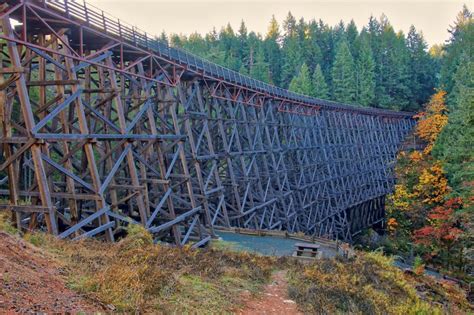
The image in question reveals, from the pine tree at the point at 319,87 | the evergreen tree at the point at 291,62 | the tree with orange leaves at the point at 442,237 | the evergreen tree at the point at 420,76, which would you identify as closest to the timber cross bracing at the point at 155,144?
the tree with orange leaves at the point at 442,237

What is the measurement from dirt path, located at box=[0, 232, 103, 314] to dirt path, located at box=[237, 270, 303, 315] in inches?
105

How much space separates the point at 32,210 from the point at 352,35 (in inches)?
2674

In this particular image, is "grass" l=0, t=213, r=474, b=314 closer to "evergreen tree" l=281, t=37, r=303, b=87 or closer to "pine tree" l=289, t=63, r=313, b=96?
"pine tree" l=289, t=63, r=313, b=96

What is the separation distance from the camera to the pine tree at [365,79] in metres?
52.1

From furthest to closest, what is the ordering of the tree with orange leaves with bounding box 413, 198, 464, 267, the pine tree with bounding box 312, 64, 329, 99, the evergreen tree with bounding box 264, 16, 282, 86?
1. the evergreen tree with bounding box 264, 16, 282, 86
2. the pine tree with bounding box 312, 64, 329, 99
3. the tree with orange leaves with bounding box 413, 198, 464, 267

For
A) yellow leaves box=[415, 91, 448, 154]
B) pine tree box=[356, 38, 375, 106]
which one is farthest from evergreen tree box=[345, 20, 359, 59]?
yellow leaves box=[415, 91, 448, 154]

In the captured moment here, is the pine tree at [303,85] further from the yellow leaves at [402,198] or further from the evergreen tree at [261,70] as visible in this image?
the yellow leaves at [402,198]

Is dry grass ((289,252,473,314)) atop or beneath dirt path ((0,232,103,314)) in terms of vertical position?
beneath

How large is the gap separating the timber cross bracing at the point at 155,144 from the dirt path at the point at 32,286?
2.61m

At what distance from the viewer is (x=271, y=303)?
7.19 meters

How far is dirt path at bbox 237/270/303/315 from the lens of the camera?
6.70 metres

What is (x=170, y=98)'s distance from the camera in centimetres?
1488

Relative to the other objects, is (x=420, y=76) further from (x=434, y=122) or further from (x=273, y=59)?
(x=434, y=122)

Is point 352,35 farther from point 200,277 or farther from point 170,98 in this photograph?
point 200,277
